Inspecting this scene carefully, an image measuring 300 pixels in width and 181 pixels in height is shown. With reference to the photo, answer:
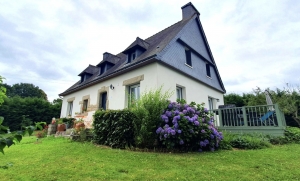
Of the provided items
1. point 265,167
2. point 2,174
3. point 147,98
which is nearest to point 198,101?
point 147,98

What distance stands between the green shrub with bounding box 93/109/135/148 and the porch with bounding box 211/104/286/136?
13.4ft

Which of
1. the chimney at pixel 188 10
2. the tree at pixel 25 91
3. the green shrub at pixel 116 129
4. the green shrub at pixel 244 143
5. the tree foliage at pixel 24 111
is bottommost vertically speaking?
the green shrub at pixel 244 143

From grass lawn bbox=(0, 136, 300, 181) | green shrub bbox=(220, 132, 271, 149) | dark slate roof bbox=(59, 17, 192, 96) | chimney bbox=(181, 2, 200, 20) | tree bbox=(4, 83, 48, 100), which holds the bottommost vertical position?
grass lawn bbox=(0, 136, 300, 181)

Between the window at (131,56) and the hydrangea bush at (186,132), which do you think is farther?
the window at (131,56)

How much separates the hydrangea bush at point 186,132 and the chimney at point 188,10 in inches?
359

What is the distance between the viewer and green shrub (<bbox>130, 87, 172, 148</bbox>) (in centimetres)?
528

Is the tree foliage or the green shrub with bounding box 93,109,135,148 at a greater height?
the tree foliage

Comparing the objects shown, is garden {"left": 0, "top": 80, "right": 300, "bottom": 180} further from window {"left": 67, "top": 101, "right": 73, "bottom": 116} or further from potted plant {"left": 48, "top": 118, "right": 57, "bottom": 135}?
window {"left": 67, "top": 101, "right": 73, "bottom": 116}

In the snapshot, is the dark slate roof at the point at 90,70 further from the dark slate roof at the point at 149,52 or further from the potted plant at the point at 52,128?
the potted plant at the point at 52,128

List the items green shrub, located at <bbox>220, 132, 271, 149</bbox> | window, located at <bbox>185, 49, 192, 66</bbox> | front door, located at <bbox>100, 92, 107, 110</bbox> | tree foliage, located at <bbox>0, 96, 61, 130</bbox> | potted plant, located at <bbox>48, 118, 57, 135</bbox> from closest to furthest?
green shrub, located at <bbox>220, 132, 271, 149</bbox>, potted plant, located at <bbox>48, 118, 57, 135</bbox>, window, located at <bbox>185, 49, 192, 66</bbox>, front door, located at <bbox>100, 92, 107, 110</bbox>, tree foliage, located at <bbox>0, 96, 61, 130</bbox>

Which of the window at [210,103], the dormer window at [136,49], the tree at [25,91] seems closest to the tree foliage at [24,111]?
the dormer window at [136,49]

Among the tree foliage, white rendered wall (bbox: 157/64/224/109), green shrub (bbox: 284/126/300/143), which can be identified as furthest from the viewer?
the tree foliage

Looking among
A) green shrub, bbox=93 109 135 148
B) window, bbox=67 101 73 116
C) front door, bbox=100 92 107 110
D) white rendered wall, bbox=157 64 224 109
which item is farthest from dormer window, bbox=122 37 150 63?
window, bbox=67 101 73 116

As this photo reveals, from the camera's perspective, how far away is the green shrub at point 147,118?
208 inches
